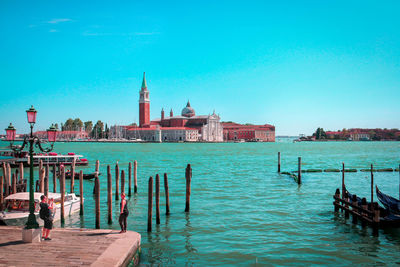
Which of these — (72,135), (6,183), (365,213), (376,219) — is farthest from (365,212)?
(72,135)

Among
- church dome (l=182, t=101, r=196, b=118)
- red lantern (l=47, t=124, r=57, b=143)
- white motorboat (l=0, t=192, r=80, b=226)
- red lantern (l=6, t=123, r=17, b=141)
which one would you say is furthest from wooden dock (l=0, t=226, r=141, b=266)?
church dome (l=182, t=101, r=196, b=118)

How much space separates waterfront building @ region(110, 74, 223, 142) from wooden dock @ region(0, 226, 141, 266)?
11529 cm

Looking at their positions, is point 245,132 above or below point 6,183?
above

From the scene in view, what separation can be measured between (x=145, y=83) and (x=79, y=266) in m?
124

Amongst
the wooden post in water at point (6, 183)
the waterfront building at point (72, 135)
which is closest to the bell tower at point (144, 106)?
the waterfront building at point (72, 135)

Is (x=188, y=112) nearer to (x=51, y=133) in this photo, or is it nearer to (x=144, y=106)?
(x=144, y=106)

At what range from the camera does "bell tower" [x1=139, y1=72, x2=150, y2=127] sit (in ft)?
409

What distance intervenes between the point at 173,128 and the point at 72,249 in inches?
4640

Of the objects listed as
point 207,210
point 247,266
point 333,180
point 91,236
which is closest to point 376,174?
point 333,180

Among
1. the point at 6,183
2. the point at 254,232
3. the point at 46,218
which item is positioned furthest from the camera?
the point at 6,183

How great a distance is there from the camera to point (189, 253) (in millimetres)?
8547

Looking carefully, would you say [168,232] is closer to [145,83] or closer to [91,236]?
[91,236]

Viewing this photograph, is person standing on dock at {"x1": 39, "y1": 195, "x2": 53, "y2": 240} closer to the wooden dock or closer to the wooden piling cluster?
the wooden dock

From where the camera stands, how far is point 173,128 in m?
124
